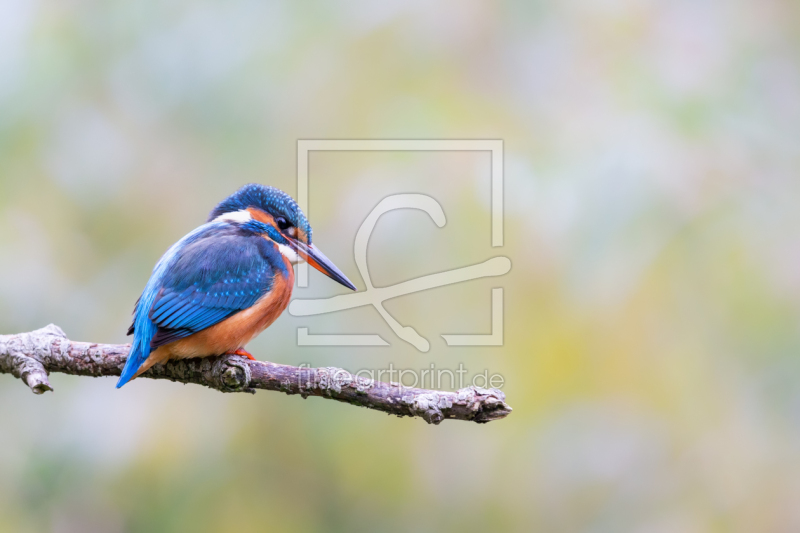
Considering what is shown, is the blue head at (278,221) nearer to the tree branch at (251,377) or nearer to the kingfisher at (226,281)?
the kingfisher at (226,281)

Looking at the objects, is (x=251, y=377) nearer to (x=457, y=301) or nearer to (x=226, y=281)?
(x=226, y=281)

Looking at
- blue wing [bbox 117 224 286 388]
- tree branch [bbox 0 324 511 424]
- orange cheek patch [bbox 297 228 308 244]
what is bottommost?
tree branch [bbox 0 324 511 424]

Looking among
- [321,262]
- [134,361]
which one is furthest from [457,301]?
[134,361]

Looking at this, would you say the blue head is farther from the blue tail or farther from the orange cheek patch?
the blue tail

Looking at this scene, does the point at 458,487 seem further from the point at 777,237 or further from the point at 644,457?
the point at 777,237

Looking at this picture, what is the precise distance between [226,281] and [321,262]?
0.37 metres

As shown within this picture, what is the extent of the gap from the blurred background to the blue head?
0.34ft

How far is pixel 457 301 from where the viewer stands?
96.4 inches

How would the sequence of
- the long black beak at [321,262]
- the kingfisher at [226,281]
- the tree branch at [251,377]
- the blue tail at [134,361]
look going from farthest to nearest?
the long black beak at [321,262] → the kingfisher at [226,281] → the blue tail at [134,361] → the tree branch at [251,377]

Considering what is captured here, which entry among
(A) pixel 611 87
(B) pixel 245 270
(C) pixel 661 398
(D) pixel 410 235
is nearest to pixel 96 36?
(B) pixel 245 270

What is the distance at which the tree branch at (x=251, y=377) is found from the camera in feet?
4.85

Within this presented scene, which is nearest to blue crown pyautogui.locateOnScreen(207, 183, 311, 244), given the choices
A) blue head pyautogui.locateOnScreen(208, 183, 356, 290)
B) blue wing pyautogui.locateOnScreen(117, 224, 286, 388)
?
blue head pyautogui.locateOnScreen(208, 183, 356, 290)

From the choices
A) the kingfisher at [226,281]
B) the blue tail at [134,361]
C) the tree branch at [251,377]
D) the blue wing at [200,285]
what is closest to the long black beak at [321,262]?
the kingfisher at [226,281]

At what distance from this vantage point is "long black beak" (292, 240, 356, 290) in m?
2.33
